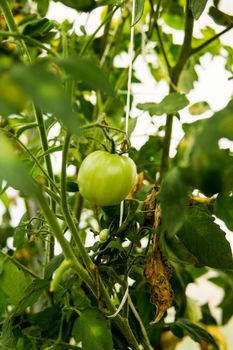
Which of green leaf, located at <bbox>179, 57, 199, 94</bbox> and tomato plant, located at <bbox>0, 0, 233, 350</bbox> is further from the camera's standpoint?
green leaf, located at <bbox>179, 57, 199, 94</bbox>

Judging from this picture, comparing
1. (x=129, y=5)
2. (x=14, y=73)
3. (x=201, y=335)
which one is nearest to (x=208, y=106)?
(x=129, y=5)

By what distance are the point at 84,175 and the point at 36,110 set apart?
0.10m

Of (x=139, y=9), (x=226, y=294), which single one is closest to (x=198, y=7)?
(x=139, y=9)

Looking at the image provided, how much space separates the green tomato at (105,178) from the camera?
2.12ft

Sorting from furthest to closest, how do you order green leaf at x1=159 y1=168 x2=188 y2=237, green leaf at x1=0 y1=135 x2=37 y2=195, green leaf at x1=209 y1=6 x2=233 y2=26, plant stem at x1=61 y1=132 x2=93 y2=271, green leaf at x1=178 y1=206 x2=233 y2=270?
1. green leaf at x1=209 y1=6 x2=233 y2=26
2. green leaf at x1=178 y1=206 x2=233 y2=270
3. plant stem at x1=61 y1=132 x2=93 y2=271
4. green leaf at x1=159 y1=168 x2=188 y2=237
5. green leaf at x1=0 y1=135 x2=37 y2=195

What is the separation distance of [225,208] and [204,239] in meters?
0.09

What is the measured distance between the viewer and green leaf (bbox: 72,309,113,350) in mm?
727

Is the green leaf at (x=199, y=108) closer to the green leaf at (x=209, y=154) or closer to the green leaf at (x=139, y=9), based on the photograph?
the green leaf at (x=139, y=9)

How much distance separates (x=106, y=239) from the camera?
75 centimetres

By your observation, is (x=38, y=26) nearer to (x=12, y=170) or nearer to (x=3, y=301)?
(x=3, y=301)

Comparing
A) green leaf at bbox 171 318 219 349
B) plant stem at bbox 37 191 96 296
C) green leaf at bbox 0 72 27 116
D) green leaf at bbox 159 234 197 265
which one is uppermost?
green leaf at bbox 0 72 27 116

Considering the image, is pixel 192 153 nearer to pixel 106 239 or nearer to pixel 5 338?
pixel 106 239

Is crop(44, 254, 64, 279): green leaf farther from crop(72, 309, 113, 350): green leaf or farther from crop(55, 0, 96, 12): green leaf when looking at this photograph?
crop(55, 0, 96, 12): green leaf

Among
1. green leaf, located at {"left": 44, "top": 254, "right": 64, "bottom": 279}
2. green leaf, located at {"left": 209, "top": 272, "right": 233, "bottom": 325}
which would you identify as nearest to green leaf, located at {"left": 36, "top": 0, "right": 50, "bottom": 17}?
green leaf, located at {"left": 44, "top": 254, "right": 64, "bottom": 279}
